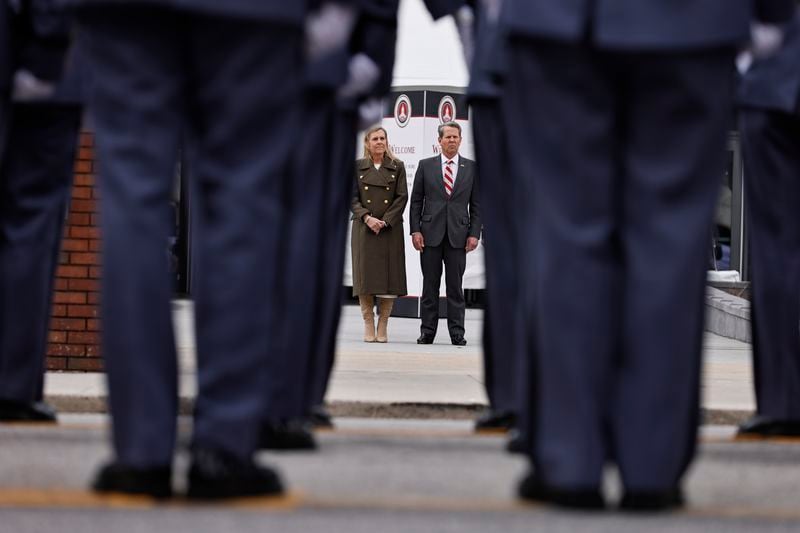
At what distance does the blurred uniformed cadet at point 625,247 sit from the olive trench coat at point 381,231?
9.09 m

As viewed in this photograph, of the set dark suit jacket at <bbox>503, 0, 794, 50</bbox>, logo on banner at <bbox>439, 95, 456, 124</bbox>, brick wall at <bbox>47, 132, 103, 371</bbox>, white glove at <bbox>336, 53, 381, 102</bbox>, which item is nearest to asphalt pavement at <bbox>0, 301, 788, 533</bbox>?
brick wall at <bbox>47, 132, 103, 371</bbox>

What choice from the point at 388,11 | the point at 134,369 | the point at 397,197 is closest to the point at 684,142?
the point at 134,369

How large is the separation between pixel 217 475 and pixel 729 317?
10519mm

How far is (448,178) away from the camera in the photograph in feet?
39.1

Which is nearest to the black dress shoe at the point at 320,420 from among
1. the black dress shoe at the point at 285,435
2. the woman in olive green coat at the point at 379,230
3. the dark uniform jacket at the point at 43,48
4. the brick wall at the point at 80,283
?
the black dress shoe at the point at 285,435

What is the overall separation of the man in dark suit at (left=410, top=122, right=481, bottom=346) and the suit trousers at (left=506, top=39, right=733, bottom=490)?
29.0 feet

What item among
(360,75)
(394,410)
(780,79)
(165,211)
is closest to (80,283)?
(394,410)

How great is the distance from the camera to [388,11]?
14.4 ft

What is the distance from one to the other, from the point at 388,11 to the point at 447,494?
174 centimetres

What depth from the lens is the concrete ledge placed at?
12.2 m

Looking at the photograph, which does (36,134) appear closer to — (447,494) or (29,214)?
(29,214)

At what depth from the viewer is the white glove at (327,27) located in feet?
12.4

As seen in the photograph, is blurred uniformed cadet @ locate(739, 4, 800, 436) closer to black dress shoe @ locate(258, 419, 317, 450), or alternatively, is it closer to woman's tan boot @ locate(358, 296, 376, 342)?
black dress shoe @ locate(258, 419, 317, 450)

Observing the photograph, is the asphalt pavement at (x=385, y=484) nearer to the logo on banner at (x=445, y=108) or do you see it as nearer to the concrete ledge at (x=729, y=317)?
the concrete ledge at (x=729, y=317)
